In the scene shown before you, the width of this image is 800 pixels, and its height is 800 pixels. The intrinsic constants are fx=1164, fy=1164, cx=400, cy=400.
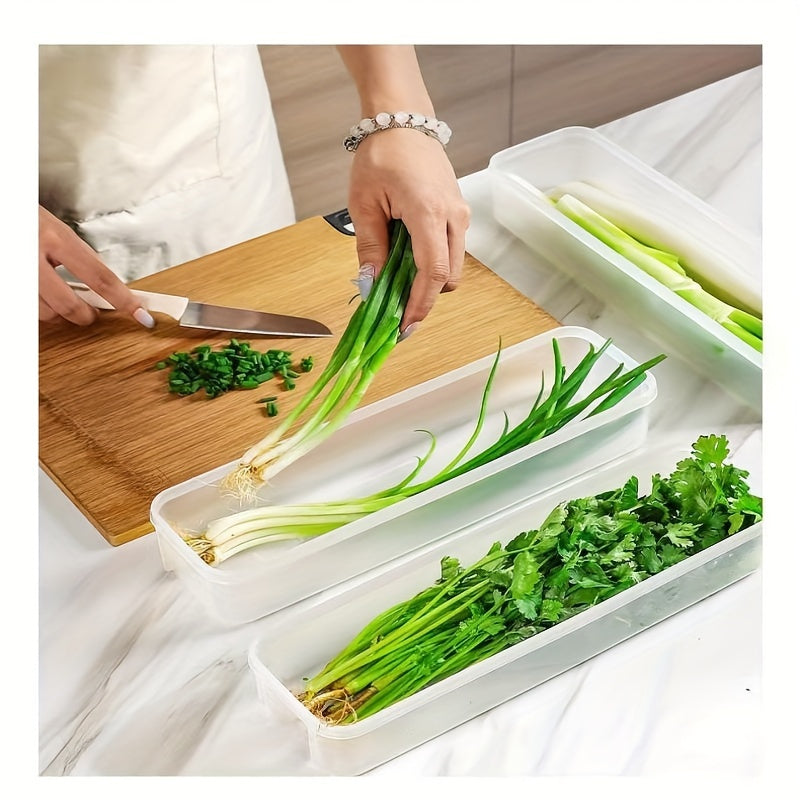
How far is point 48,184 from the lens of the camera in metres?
1.29

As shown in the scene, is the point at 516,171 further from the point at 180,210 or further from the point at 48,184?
the point at 48,184

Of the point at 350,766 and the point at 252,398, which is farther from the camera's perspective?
the point at 252,398

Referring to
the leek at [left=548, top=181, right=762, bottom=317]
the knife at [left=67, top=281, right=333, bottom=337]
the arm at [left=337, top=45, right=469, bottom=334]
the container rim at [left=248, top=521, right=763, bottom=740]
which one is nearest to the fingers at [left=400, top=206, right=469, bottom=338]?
the arm at [left=337, top=45, right=469, bottom=334]

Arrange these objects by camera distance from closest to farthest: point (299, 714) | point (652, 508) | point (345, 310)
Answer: point (299, 714) → point (652, 508) → point (345, 310)

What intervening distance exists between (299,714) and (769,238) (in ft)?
1.99

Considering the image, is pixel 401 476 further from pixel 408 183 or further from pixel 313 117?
pixel 313 117

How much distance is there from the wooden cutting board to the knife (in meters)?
0.01

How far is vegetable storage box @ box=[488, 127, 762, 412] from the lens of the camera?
1178 mm

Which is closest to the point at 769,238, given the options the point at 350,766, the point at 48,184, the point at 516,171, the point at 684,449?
the point at 684,449

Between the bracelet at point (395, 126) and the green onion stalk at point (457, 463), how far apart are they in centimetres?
24

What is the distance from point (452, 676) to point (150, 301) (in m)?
0.57

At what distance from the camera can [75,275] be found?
4.00ft

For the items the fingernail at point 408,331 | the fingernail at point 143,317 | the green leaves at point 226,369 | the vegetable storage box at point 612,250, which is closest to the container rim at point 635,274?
the vegetable storage box at point 612,250

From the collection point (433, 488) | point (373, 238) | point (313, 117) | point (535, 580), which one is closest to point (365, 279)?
point (373, 238)
